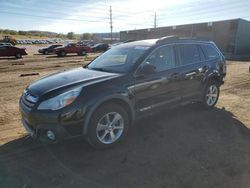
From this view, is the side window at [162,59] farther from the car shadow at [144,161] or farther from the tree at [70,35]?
the tree at [70,35]

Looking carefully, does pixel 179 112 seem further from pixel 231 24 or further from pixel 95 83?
pixel 231 24

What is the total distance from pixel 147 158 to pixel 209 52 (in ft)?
12.4

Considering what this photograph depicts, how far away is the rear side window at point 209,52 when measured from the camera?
6891 millimetres

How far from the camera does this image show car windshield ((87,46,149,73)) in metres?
5.25

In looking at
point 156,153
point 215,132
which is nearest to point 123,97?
point 156,153

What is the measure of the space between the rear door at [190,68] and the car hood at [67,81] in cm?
179

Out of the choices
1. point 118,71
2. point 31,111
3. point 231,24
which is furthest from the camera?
point 231,24

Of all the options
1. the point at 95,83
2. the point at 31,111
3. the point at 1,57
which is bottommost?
the point at 1,57

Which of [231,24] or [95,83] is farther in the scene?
[231,24]

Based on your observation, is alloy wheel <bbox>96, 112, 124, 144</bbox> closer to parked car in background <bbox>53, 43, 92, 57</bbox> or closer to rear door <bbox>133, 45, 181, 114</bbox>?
rear door <bbox>133, 45, 181, 114</bbox>

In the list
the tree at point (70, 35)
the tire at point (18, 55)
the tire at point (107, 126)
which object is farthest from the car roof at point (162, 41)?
the tree at point (70, 35)

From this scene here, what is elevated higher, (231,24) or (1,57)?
(231,24)

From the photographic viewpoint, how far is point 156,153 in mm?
4660

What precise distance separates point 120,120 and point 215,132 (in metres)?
2.10
